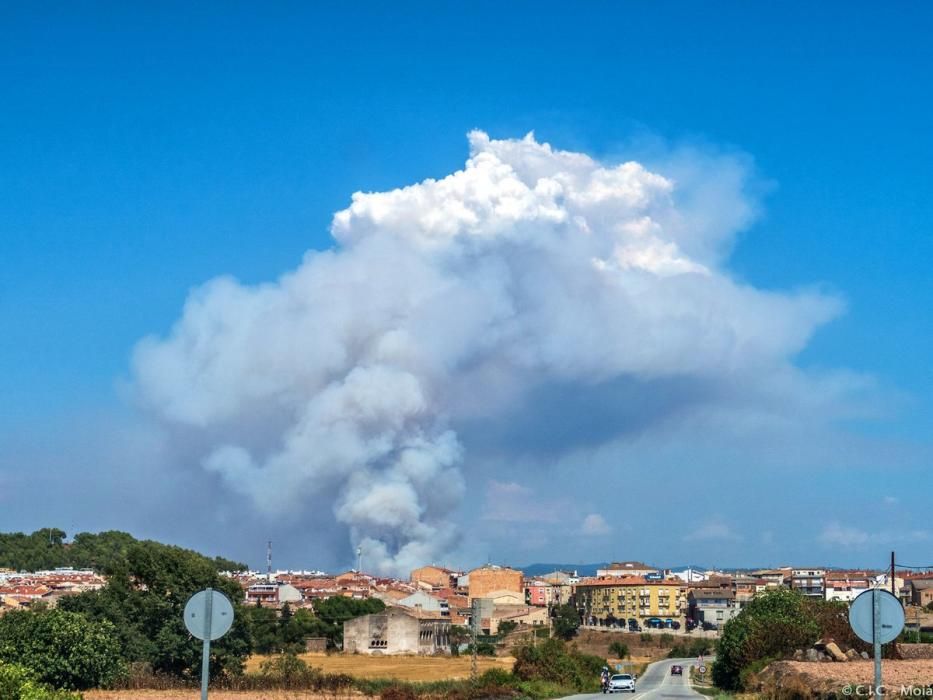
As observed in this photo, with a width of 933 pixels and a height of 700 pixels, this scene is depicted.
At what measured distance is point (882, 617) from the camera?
1360 cm

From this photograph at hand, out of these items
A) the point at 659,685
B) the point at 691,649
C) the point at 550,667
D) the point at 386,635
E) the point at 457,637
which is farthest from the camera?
the point at 691,649

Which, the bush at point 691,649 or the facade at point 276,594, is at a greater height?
the facade at point 276,594

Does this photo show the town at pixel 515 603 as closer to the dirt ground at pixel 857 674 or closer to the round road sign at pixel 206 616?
the dirt ground at pixel 857 674

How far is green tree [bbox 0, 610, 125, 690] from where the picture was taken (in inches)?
1368

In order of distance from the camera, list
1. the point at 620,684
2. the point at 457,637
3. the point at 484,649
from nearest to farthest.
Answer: the point at 620,684 → the point at 484,649 → the point at 457,637

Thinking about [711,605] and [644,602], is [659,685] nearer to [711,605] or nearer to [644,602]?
[711,605]

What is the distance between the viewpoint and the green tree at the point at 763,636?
153ft

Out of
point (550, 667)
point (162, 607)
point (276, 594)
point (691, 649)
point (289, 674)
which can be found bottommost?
point (691, 649)

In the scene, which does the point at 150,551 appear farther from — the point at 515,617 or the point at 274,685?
the point at 515,617

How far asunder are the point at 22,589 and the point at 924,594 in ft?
400

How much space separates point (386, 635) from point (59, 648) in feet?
256

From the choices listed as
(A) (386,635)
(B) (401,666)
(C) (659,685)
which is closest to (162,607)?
(C) (659,685)

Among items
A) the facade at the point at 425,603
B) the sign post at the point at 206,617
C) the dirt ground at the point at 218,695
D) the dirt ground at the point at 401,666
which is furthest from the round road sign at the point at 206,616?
the facade at the point at 425,603

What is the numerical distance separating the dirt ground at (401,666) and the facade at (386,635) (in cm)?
415
